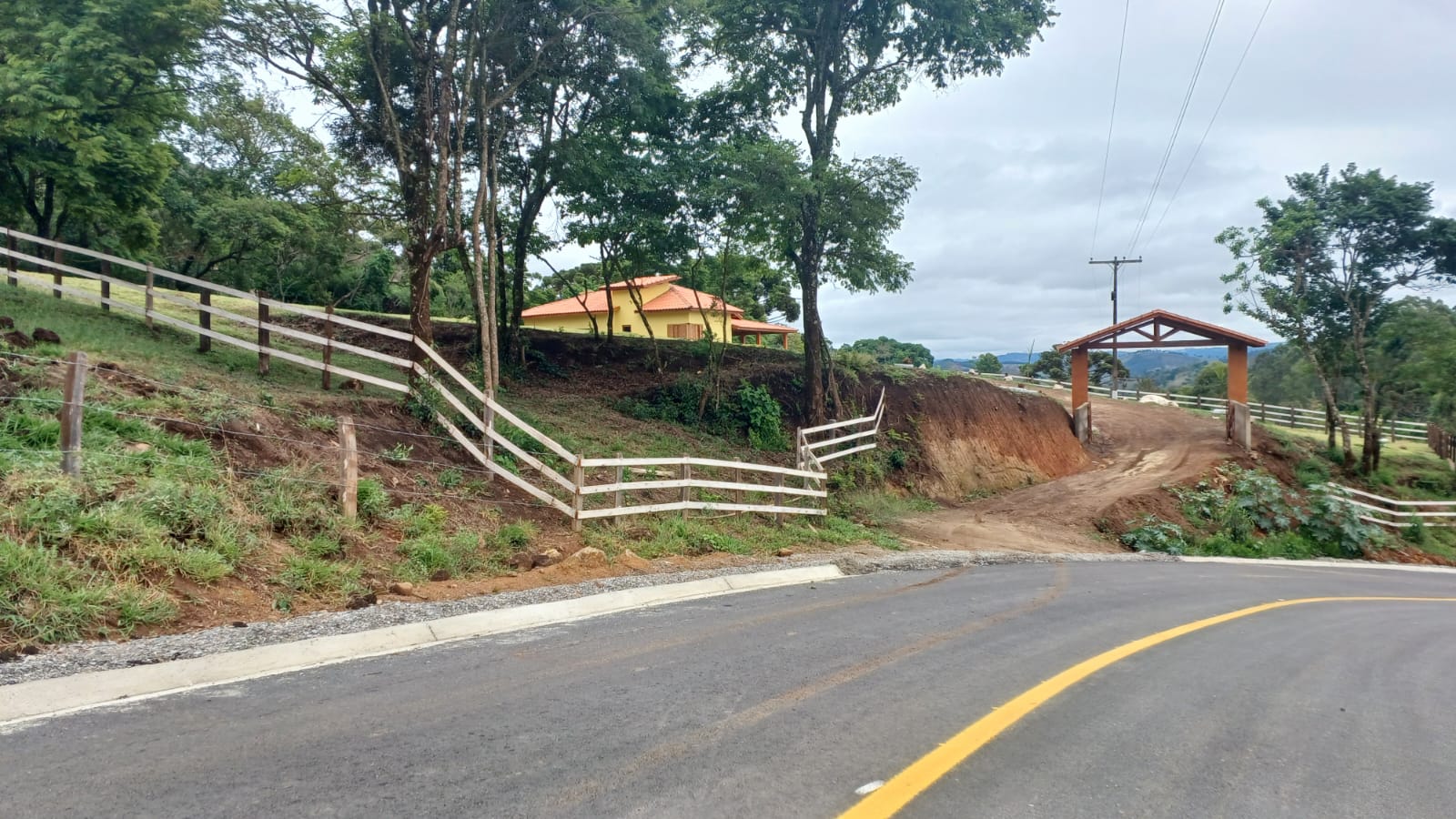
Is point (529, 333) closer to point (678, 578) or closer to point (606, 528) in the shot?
point (606, 528)

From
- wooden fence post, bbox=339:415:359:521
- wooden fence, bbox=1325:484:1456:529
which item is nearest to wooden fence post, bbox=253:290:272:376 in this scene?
wooden fence post, bbox=339:415:359:521

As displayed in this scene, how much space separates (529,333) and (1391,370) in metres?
28.4

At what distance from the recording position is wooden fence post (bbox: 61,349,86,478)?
6.82 metres

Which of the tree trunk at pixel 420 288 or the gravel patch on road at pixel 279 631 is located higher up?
the tree trunk at pixel 420 288

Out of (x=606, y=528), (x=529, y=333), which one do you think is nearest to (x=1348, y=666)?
(x=606, y=528)

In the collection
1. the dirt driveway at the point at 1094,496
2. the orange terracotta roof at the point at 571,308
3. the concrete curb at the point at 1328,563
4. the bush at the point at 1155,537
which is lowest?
the concrete curb at the point at 1328,563

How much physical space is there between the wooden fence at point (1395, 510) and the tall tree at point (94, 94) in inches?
1092

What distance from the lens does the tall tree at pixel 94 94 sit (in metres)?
13.2

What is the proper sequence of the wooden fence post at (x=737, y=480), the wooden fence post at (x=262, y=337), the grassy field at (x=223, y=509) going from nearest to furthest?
1. the grassy field at (x=223, y=509)
2. the wooden fence post at (x=262, y=337)
3. the wooden fence post at (x=737, y=480)

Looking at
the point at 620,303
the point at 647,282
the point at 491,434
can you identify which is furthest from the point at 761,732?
the point at 620,303

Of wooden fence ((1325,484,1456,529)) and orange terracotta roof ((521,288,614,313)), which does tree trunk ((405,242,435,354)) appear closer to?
wooden fence ((1325,484,1456,529))

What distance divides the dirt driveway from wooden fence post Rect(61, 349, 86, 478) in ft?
38.4

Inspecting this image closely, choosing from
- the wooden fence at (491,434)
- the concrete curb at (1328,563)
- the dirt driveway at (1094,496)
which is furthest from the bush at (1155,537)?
the wooden fence at (491,434)

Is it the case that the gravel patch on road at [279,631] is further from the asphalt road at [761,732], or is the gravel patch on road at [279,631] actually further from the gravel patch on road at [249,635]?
the asphalt road at [761,732]
